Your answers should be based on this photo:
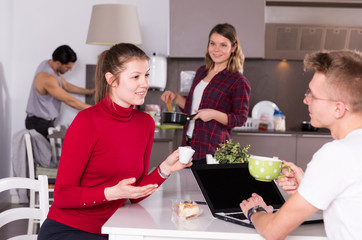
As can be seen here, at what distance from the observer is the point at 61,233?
1532mm

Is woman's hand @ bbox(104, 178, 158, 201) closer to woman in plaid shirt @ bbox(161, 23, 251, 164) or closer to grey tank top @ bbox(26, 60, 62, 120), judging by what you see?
woman in plaid shirt @ bbox(161, 23, 251, 164)

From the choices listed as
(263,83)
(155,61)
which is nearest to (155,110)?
(155,61)

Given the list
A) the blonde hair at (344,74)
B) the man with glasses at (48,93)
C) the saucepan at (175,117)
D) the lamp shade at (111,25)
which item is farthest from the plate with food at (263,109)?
the blonde hair at (344,74)

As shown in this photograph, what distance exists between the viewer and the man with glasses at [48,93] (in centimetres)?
417

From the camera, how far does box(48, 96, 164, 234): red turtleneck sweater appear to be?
5.06ft

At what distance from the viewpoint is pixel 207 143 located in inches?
108

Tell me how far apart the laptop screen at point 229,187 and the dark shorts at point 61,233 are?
1.30 ft

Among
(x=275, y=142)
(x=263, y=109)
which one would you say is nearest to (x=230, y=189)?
(x=275, y=142)

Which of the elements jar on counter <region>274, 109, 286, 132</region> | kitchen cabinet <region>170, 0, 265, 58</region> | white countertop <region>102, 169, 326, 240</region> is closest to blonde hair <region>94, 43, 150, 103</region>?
white countertop <region>102, 169, 326, 240</region>

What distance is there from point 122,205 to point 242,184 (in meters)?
0.43

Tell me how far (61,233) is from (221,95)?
148 cm

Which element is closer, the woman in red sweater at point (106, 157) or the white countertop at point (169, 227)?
the white countertop at point (169, 227)

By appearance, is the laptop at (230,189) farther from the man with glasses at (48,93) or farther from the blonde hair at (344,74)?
the man with glasses at (48,93)

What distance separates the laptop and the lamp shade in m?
2.92
